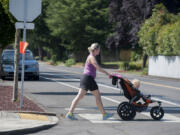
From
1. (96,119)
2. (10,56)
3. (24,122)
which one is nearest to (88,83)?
(96,119)

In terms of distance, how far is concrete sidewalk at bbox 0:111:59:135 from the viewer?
26.8ft

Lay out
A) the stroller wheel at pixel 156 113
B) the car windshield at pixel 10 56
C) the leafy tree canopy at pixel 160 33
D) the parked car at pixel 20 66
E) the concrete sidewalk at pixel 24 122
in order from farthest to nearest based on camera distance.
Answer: the leafy tree canopy at pixel 160 33, the car windshield at pixel 10 56, the parked car at pixel 20 66, the stroller wheel at pixel 156 113, the concrete sidewalk at pixel 24 122

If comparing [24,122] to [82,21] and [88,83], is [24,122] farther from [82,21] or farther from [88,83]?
[82,21]

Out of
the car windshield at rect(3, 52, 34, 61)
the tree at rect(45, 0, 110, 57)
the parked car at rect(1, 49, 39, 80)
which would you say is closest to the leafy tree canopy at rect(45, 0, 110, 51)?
the tree at rect(45, 0, 110, 57)

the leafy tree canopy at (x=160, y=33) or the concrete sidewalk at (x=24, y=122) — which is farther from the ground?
the leafy tree canopy at (x=160, y=33)

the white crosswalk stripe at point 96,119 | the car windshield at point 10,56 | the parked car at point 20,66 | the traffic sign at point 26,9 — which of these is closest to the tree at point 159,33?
the car windshield at point 10,56

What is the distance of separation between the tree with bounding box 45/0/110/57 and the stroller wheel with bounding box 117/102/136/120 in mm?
51555

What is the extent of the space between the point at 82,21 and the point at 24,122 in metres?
55.2

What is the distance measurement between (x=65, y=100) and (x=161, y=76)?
2190 cm

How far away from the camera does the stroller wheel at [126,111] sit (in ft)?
33.3

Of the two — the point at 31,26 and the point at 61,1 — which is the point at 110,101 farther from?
the point at 61,1

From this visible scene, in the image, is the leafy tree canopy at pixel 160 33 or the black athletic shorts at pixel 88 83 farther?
the leafy tree canopy at pixel 160 33

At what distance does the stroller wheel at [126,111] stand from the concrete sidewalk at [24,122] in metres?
1.53

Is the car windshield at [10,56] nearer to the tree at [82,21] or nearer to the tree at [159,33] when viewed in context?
the tree at [159,33]
